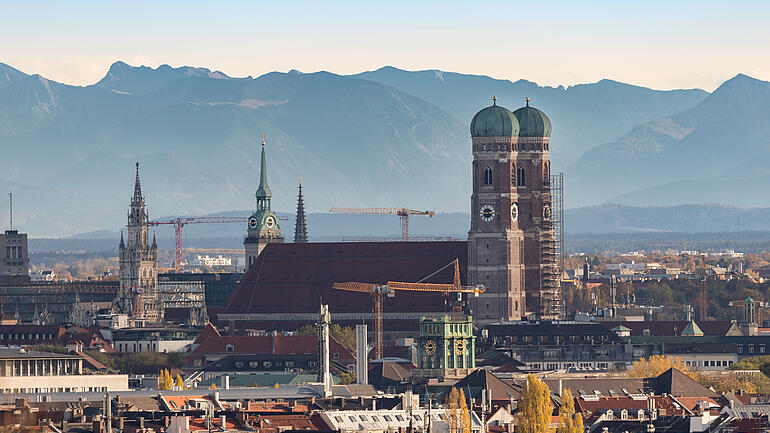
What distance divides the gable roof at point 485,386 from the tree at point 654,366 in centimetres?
2564

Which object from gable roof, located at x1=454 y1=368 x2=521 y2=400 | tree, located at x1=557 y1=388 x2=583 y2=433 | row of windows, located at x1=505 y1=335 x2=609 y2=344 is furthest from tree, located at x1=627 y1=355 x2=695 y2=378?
tree, located at x1=557 y1=388 x2=583 y2=433

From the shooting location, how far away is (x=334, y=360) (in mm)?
171125

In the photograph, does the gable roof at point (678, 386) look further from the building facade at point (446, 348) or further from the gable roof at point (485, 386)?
the building facade at point (446, 348)

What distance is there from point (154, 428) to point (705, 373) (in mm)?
82412

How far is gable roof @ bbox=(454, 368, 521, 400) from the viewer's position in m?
123

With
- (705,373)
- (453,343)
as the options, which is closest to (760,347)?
(705,373)

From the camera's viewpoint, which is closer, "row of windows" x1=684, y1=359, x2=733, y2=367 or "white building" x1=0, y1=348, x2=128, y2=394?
"white building" x1=0, y1=348, x2=128, y2=394

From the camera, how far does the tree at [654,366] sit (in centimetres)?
15375

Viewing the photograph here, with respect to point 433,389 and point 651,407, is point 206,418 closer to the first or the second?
point 651,407

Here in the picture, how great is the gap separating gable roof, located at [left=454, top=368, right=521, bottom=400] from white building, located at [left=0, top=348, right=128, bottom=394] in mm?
18638

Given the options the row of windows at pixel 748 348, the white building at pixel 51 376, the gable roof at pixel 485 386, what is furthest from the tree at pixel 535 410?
the row of windows at pixel 748 348

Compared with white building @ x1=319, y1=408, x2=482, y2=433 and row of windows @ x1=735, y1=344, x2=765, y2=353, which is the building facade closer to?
white building @ x1=319, y1=408, x2=482, y2=433

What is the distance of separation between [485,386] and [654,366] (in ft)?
116

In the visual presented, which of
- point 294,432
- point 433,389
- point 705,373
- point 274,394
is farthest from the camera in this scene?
point 705,373
